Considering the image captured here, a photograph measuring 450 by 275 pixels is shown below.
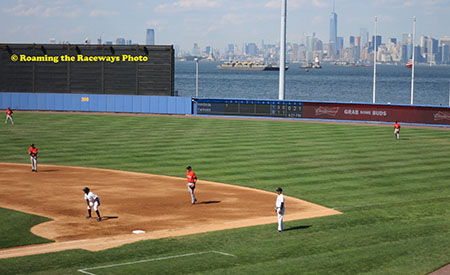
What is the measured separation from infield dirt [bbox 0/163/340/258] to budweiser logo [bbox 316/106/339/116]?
3563 cm

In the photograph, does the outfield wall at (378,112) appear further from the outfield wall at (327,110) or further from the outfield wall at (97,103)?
the outfield wall at (97,103)

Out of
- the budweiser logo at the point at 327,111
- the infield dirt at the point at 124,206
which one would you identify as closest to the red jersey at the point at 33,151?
the infield dirt at the point at 124,206

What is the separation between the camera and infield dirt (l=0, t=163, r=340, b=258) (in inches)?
926

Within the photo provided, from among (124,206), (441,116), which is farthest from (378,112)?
(124,206)

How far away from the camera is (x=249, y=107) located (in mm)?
71750

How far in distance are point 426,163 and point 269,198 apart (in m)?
15.1

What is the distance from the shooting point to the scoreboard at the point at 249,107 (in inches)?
2771

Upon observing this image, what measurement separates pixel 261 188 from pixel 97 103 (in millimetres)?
47282

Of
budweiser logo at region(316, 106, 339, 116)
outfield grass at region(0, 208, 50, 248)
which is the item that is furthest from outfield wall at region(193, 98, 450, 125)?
outfield grass at region(0, 208, 50, 248)

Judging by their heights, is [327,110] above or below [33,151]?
above

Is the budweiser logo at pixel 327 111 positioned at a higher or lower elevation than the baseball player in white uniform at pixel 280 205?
higher

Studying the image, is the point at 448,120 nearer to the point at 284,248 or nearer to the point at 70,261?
the point at 284,248

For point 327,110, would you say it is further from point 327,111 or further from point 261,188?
point 261,188

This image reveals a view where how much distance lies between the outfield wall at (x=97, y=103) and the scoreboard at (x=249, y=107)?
75.1 inches
